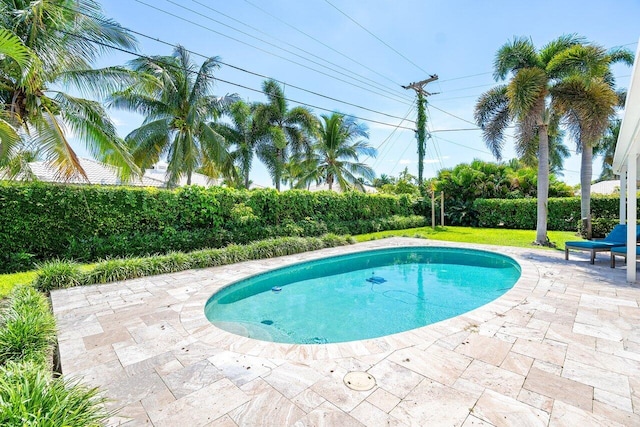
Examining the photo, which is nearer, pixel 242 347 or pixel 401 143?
pixel 242 347

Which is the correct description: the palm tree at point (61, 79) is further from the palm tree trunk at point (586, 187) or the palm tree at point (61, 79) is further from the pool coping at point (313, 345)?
the palm tree trunk at point (586, 187)

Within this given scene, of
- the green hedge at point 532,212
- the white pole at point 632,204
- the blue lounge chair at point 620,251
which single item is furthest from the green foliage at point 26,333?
the green hedge at point 532,212

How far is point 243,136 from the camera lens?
19.2 metres

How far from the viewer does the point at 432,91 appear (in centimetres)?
2230

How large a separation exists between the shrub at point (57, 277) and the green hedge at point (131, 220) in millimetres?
1808

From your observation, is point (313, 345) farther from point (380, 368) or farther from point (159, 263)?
point (159, 263)

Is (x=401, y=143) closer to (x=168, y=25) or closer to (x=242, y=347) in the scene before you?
(x=168, y=25)

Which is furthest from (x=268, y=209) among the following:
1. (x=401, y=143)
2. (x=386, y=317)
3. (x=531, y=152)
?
(x=401, y=143)

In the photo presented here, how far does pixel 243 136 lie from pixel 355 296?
1499cm

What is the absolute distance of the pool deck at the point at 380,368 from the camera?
251cm

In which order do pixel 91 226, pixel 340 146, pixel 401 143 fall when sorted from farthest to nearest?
pixel 401 143
pixel 340 146
pixel 91 226

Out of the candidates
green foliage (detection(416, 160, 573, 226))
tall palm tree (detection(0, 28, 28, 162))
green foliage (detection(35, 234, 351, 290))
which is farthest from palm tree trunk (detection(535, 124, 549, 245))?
tall palm tree (detection(0, 28, 28, 162))

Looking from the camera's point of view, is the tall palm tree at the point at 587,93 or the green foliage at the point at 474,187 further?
the green foliage at the point at 474,187

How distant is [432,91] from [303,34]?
1393cm
